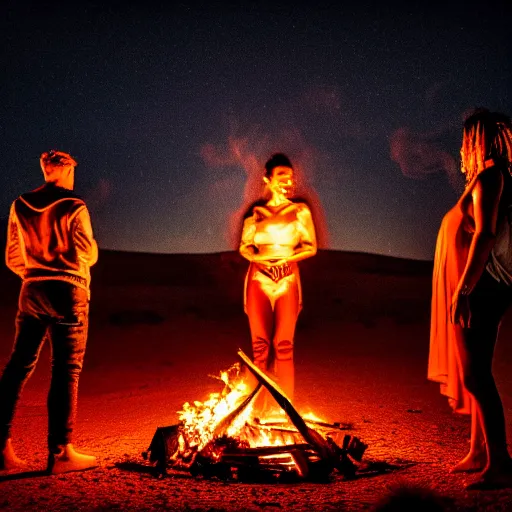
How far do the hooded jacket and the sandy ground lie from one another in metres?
1.70

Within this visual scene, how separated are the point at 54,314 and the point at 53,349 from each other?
309 mm

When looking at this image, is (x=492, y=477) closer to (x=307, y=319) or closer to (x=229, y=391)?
(x=229, y=391)

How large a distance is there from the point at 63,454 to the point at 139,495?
934 millimetres

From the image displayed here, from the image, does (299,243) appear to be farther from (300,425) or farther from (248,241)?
(300,425)

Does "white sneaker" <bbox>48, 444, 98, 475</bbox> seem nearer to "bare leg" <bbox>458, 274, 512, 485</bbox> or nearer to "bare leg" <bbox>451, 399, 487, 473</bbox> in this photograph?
"bare leg" <bbox>451, 399, 487, 473</bbox>

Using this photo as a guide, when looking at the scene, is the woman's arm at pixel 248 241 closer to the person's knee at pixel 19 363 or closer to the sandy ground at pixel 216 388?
the sandy ground at pixel 216 388

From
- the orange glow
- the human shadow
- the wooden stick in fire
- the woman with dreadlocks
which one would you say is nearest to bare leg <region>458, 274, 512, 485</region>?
the woman with dreadlocks

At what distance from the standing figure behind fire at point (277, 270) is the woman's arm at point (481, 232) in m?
2.06

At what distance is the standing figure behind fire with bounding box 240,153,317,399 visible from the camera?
6.53 meters

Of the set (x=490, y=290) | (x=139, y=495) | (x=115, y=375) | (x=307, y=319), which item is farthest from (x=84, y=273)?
(x=307, y=319)

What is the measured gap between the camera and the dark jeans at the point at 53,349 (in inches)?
212

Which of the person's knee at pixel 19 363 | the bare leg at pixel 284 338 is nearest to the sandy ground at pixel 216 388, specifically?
the person's knee at pixel 19 363

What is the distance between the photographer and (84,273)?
5578 mm

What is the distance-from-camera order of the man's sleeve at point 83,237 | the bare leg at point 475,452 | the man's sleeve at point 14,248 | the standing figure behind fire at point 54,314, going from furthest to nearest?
the man's sleeve at point 14,248
the man's sleeve at point 83,237
the standing figure behind fire at point 54,314
the bare leg at point 475,452
